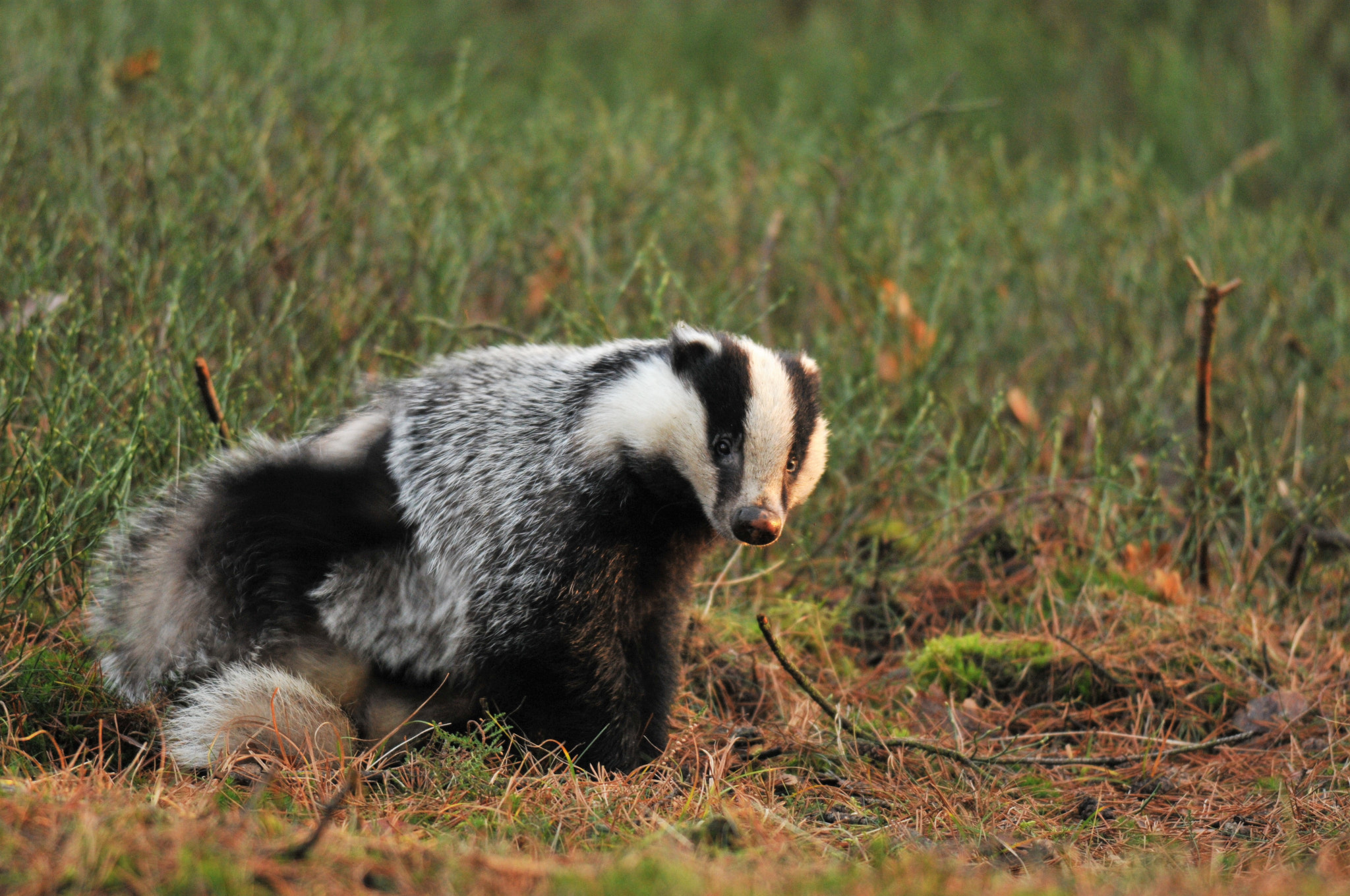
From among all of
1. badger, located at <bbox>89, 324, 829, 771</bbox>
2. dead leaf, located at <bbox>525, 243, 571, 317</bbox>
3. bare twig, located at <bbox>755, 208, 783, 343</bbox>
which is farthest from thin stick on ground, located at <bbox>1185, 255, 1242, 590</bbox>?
dead leaf, located at <bbox>525, 243, 571, 317</bbox>

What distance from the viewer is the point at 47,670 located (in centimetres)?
335

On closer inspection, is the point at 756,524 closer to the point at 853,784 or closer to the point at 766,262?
the point at 853,784

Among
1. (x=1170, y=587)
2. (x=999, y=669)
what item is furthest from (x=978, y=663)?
(x=1170, y=587)

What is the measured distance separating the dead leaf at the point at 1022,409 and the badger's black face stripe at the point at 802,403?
Answer: 79.6 inches

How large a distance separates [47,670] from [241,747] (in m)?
0.68

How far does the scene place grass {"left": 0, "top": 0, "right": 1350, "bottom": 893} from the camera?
9.02 ft

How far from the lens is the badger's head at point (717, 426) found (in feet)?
10.6

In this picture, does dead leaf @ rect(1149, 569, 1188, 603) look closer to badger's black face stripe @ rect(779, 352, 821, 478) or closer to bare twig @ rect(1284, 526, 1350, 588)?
bare twig @ rect(1284, 526, 1350, 588)

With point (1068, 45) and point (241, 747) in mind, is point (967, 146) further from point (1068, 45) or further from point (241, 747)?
point (241, 747)

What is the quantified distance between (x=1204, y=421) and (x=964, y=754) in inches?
74.8

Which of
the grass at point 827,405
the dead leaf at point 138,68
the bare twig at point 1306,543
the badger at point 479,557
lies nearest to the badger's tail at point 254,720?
the badger at point 479,557

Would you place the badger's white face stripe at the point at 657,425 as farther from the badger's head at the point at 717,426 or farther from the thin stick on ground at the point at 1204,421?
the thin stick on ground at the point at 1204,421

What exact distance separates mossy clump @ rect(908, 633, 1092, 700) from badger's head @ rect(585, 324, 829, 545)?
101 centimetres

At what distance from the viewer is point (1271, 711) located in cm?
385
